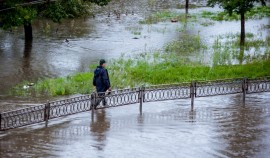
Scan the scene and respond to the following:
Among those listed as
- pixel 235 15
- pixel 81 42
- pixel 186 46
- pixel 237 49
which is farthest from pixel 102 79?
pixel 235 15

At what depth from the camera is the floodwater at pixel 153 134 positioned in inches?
443

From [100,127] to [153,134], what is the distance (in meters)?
1.49

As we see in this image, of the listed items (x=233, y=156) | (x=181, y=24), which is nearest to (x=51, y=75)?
(x=233, y=156)

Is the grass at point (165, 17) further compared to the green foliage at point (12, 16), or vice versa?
the grass at point (165, 17)

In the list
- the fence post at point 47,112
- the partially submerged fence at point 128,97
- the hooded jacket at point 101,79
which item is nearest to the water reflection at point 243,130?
the partially submerged fence at point 128,97

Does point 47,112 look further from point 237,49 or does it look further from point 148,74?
point 237,49

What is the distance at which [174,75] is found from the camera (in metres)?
19.5

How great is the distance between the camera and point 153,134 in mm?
12500

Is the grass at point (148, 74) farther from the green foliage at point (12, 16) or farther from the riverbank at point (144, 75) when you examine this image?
the green foliage at point (12, 16)

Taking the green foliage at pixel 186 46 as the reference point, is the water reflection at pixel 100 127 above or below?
below

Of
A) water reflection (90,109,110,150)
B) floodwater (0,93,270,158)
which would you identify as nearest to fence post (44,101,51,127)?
floodwater (0,93,270,158)

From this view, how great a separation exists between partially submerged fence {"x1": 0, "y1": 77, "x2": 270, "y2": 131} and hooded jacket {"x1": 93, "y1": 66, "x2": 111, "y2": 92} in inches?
13.4

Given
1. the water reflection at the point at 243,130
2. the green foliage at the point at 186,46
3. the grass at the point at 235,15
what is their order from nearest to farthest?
the water reflection at the point at 243,130 < the green foliage at the point at 186,46 < the grass at the point at 235,15

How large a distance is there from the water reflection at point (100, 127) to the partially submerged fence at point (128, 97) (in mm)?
282
